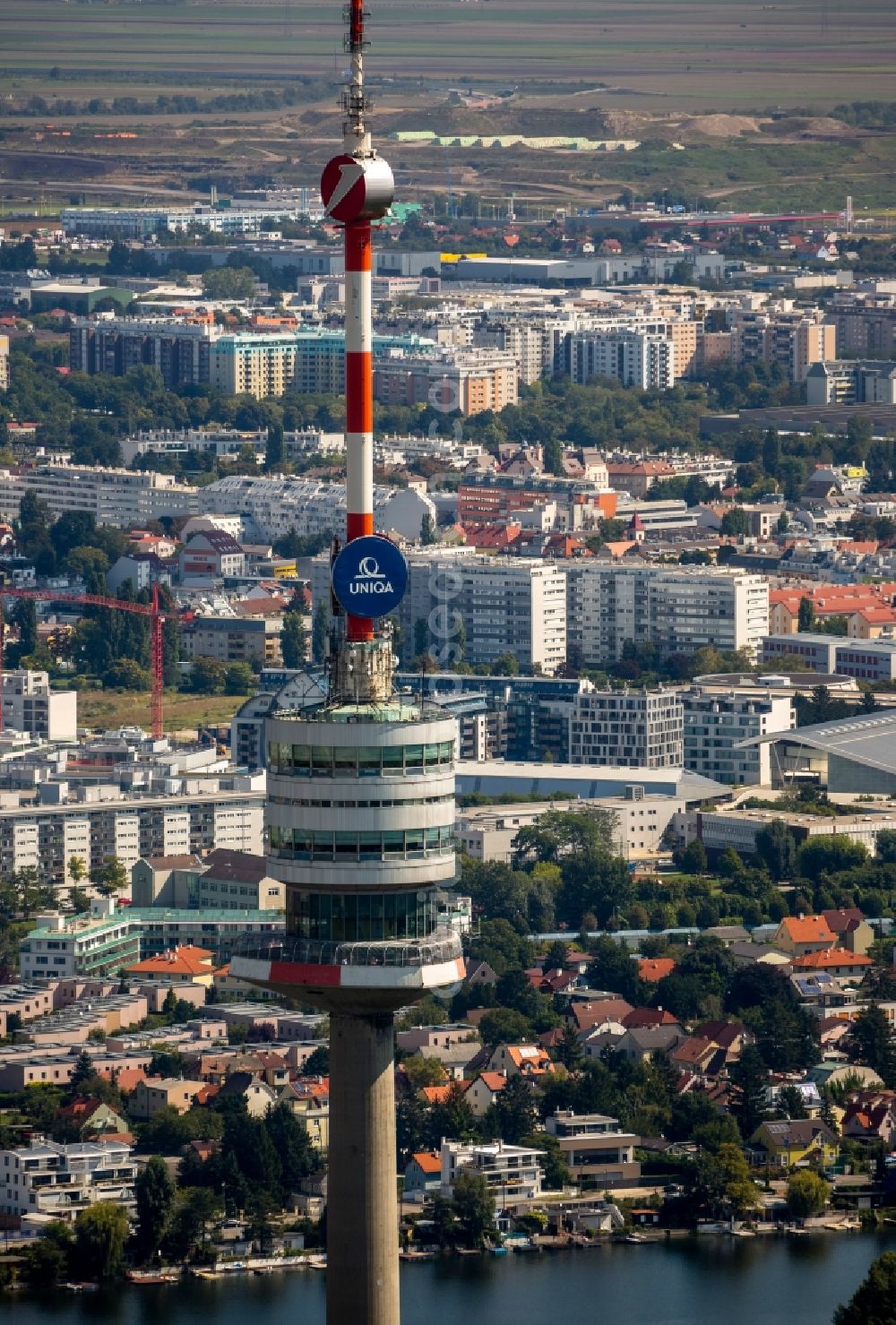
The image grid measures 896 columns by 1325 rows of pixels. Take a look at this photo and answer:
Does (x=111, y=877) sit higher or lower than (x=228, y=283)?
lower

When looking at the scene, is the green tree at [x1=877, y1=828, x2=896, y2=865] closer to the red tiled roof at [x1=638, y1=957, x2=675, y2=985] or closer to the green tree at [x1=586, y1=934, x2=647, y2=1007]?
the red tiled roof at [x1=638, y1=957, x2=675, y2=985]

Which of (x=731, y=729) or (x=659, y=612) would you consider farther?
(x=659, y=612)

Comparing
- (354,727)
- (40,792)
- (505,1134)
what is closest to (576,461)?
(40,792)

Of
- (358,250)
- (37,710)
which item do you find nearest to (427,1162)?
(358,250)

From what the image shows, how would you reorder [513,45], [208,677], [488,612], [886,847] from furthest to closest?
[513,45]
[488,612]
[208,677]
[886,847]

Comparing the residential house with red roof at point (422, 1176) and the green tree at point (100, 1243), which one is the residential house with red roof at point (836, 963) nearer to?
the residential house with red roof at point (422, 1176)

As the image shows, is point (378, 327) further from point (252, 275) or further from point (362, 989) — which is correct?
point (362, 989)

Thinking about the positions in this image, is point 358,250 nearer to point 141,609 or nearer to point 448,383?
point 141,609

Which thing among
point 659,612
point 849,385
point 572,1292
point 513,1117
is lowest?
point 572,1292
